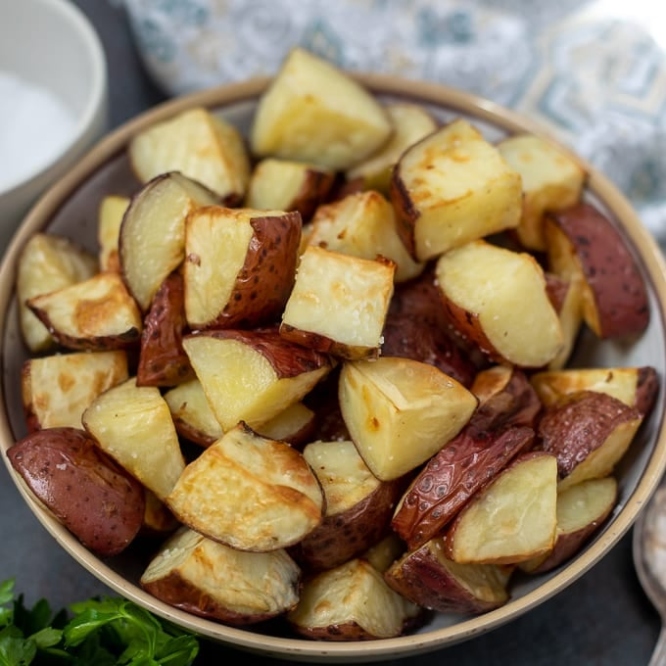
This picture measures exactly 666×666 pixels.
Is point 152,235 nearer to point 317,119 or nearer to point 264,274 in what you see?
point 264,274

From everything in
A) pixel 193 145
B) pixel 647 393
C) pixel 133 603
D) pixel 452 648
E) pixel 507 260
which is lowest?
pixel 452 648

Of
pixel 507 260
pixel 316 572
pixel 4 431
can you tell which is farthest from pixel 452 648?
pixel 4 431

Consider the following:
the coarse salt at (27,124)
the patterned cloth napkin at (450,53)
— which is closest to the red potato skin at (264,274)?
the coarse salt at (27,124)

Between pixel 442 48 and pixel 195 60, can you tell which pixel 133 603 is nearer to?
pixel 195 60

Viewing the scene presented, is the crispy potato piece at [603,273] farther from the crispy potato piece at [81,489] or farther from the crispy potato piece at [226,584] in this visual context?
the crispy potato piece at [81,489]

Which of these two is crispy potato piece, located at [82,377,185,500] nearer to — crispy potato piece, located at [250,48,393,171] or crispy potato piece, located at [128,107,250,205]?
crispy potato piece, located at [128,107,250,205]

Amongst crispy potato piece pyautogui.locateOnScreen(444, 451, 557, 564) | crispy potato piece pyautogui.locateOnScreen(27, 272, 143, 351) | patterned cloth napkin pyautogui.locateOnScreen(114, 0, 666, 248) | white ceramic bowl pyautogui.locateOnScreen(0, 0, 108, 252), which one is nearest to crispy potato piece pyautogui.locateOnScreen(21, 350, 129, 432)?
crispy potato piece pyautogui.locateOnScreen(27, 272, 143, 351)
